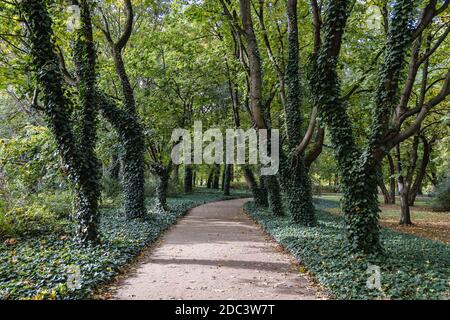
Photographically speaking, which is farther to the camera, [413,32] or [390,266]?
[413,32]

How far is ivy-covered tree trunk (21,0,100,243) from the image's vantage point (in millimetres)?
7590

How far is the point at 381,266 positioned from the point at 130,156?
1000cm

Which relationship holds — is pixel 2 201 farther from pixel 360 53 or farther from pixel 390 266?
pixel 360 53

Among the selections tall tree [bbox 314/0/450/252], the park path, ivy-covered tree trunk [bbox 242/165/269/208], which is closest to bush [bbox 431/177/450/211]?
ivy-covered tree trunk [bbox 242/165/269/208]

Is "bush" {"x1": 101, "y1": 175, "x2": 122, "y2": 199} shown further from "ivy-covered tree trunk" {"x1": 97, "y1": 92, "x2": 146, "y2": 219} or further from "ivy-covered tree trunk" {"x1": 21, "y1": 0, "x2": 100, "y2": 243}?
"ivy-covered tree trunk" {"x1": 21, "y1": 0, "x2": 100, "y2": 243}

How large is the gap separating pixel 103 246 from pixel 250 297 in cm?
430

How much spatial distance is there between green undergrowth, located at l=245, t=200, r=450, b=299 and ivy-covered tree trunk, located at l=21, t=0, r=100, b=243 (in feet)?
17.5

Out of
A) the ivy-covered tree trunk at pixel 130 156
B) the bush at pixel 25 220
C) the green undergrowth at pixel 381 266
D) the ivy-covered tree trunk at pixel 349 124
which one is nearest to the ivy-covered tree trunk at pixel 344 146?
the ivy-covered tree trunk at pixel 349 124

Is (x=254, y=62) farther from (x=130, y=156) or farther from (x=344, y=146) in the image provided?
(x=130, y=156)

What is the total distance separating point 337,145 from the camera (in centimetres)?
777

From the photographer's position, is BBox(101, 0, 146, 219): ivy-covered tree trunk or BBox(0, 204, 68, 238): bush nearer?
BBox(0, 204, 68, 238): bush

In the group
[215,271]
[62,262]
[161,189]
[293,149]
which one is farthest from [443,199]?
[62,262]

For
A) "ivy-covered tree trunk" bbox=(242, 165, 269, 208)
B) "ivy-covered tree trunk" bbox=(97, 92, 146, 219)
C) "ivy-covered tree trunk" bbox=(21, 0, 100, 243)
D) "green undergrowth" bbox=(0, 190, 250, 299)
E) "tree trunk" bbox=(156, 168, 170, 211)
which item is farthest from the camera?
"ivy-covered tree trunk" bbox=(242, 165, 269, 208)

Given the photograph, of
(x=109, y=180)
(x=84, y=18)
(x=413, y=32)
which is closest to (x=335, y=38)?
(x=413, y=32)
